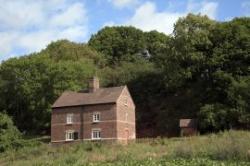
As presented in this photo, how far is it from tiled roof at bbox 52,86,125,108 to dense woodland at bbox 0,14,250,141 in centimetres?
704

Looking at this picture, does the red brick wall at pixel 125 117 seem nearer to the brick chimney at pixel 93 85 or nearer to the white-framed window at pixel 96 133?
the white-framed window at pixel 96 133

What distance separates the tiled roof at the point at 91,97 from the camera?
67875mm

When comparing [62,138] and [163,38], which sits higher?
[163,38]

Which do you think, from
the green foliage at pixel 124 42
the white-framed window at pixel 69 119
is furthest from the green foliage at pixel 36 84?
the green foliage at pixel 124 42

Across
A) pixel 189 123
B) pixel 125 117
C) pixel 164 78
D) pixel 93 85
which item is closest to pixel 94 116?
pixel 125 117

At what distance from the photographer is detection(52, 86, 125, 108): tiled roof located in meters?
67.9

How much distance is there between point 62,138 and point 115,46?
38.9 m

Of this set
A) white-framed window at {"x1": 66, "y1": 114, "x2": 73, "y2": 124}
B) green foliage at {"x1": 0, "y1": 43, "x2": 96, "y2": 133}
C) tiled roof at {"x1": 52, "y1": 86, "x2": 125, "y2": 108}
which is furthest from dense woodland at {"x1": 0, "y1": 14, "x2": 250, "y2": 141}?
white-framed window at {"x1": 66, "y1": 114, "x2": 73, "y2": 124}

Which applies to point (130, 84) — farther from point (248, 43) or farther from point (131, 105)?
point (248, 43)

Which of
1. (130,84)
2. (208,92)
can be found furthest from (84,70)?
(208,92)

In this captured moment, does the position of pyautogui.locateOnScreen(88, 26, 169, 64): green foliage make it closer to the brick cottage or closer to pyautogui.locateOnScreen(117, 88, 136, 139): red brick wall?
pyautogui.locateOnScreen(117, 88, 136, 139): red brick wall

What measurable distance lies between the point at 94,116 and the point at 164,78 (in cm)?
1501

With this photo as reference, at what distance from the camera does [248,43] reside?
67500 mm

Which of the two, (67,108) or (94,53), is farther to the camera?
(94,53)
